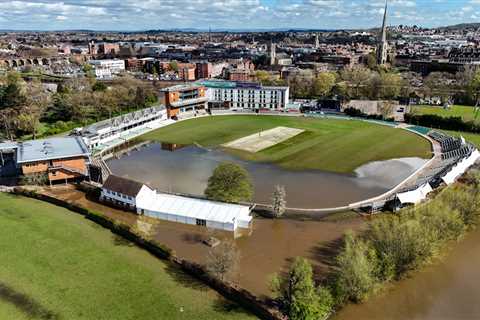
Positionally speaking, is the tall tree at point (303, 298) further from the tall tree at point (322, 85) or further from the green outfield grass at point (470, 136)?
the tall tree at point (322, 85)

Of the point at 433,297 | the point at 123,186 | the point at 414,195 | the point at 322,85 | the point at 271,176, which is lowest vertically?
the point at 433,297

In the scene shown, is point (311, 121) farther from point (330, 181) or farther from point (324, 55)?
point (324, 55)

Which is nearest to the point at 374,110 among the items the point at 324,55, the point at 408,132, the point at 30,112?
the point at 408,132

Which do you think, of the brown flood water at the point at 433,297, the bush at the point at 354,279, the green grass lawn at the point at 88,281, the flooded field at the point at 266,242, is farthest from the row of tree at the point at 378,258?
the green grass lawn at the point at 88,281

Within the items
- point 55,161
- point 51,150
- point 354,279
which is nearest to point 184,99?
point 51,150

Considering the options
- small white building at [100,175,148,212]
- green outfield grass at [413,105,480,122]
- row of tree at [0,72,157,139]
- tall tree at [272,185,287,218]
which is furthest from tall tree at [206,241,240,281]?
green outfield grass at [413,105,480,122]

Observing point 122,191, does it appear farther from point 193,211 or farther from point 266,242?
point 266,242

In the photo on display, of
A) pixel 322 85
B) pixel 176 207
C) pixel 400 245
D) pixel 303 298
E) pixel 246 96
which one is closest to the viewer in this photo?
pixel 303 298
